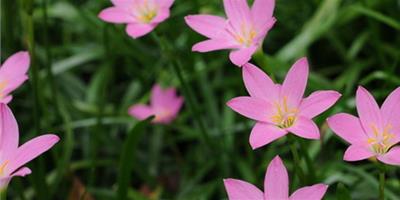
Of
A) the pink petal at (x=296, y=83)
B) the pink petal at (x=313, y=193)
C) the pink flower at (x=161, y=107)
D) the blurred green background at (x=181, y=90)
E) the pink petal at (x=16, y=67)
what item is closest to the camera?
the pink petal at (x=313, y=193)

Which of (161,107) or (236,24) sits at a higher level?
(236,24)

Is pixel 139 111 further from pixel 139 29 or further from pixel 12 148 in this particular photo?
pixel 12 148

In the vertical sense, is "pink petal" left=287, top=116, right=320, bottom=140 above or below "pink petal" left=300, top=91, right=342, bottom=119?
below

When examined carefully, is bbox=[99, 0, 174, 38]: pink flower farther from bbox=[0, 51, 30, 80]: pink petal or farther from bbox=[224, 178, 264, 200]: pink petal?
bbox=[224, 178, 264, 200]: pink petal

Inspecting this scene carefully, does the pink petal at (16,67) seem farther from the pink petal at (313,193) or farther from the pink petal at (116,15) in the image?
the pink petal at (313,193)

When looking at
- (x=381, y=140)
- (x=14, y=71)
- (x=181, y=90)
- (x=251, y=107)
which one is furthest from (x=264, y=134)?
(x=181, y=90)

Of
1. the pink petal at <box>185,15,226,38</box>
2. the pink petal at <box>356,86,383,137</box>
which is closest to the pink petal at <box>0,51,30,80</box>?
the pink petal at <box>185,15,226,38</box>

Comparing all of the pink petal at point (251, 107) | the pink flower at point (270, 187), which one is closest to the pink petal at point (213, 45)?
the pink petal at point (251, 107)
